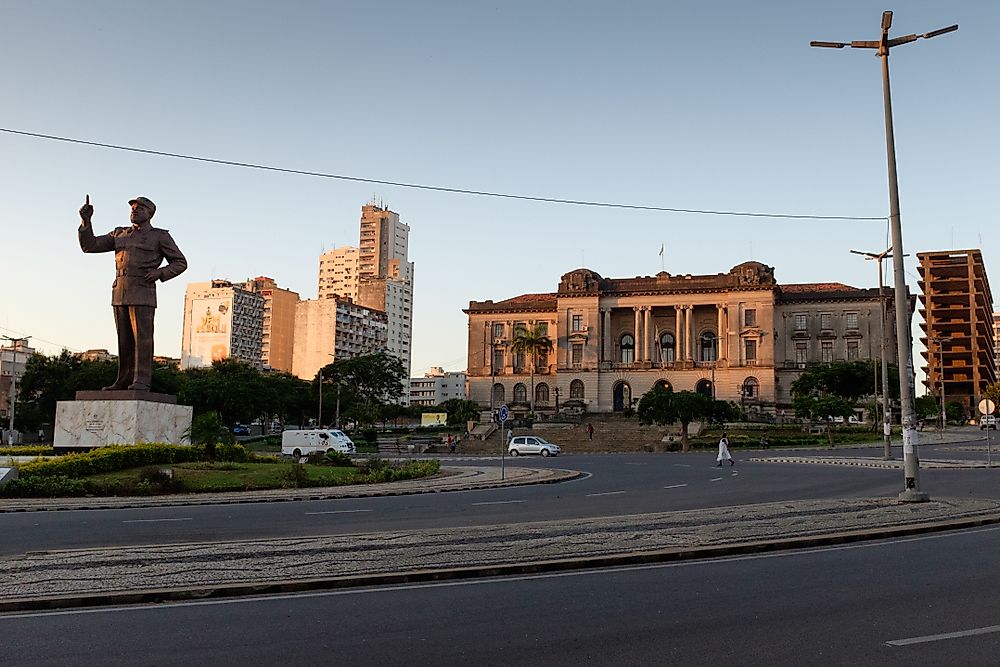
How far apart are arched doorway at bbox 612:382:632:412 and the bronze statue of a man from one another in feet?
291

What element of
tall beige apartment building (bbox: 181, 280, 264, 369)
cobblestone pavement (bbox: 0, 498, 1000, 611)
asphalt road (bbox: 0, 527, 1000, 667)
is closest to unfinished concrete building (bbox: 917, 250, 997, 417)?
tall beige apartment building (bbox: 181, 280, 264, 369)

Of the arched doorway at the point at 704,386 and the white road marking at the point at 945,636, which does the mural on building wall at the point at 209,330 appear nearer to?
the arched doorway at the point at 704,386

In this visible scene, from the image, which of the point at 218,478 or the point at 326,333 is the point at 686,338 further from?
the point at 218,478

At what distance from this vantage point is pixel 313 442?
51688mm

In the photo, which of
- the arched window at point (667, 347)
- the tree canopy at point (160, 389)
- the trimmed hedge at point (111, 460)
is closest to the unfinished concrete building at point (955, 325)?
the arched window at point (667, 347)

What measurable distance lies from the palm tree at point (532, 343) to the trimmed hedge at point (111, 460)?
285 feet

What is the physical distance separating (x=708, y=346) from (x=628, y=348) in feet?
32.8

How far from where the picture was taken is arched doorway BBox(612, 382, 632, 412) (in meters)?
115

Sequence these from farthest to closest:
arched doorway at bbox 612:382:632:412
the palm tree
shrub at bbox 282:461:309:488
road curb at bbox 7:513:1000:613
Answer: the palm tree < arched doorway at bbox 612:382:632:412 < shrub at bbox 282:461:309:488 < road curb at bbox 7:513:1000:613

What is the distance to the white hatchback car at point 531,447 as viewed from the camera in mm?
58031

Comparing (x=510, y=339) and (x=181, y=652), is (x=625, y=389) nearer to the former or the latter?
(x=510, y=339)

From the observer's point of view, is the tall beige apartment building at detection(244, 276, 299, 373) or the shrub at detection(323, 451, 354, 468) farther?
the tall beige apartment building at detection(244, 276, 299, 373)

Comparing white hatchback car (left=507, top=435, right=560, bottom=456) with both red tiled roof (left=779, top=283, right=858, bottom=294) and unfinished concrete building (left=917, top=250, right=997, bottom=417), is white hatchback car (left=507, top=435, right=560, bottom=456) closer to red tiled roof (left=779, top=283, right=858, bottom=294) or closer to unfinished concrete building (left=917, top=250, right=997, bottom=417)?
red tiled roof (left=779, top=283, right=858, bottom=294)

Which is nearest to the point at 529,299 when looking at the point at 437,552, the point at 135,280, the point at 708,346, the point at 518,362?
the point at 518,362
